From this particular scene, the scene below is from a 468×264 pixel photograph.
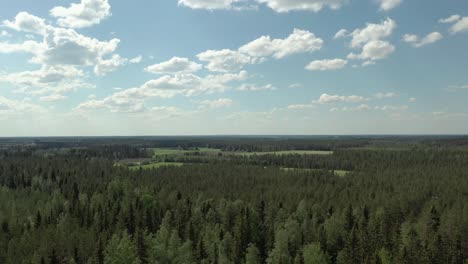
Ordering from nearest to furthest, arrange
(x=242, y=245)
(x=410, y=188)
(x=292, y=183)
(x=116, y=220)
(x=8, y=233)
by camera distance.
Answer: (x=242, y=245) → (x=8, y=233) → (x=116, y=220) → (x=410, y=188) → (x=292, y=183)

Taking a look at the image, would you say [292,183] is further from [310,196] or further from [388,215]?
[388,215]

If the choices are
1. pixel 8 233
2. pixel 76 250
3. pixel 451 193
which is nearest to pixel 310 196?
pixel 451 193

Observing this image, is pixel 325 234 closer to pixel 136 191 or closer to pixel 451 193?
pixel 451 193

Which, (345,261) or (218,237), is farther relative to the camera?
(218,237)

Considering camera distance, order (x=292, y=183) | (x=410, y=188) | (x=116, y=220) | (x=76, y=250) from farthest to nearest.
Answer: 1. (x=292, y=183)
2. (x=410, y=188)
3. (x=116, y=220)
4. (x=76, y=250)

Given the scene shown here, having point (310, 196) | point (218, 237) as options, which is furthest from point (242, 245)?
point (310, 196)

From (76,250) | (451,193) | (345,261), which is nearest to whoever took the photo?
(345,261)
